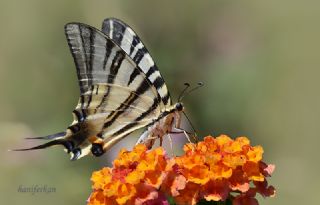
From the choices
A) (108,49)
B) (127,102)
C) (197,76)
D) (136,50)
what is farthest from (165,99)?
(197,76)

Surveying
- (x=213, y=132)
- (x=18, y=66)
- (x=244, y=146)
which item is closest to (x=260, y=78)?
(x=213, y=132)

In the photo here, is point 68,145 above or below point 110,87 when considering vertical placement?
below

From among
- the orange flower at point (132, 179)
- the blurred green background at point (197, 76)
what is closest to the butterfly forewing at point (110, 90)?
the orange flower at point (132, 179)

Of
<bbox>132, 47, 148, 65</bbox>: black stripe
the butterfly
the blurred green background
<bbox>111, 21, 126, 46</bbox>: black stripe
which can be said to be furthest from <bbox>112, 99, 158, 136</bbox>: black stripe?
the blurred green background

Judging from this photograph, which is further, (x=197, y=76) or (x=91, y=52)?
(x=197, y=76)

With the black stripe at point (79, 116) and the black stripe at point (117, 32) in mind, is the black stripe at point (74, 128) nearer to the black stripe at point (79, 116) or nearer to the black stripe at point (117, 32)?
the black stripe at point (79, 116)

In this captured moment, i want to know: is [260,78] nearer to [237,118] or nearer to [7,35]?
[237,118]

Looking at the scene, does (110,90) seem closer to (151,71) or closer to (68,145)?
(151,71)
